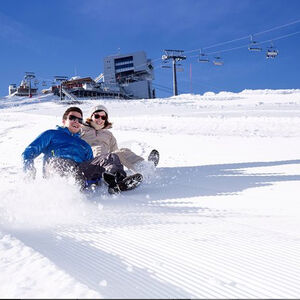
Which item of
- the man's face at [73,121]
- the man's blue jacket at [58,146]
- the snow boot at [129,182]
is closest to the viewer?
the snow boot at [129,182]

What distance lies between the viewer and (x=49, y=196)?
292cm

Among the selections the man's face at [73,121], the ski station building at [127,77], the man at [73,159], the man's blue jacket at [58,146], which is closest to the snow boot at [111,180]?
the man at [73,159]

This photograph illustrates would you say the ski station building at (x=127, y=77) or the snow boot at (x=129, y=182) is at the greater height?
the ski station building at (x=127, y=77)

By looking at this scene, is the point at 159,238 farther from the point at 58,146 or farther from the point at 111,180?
the point at 58,146

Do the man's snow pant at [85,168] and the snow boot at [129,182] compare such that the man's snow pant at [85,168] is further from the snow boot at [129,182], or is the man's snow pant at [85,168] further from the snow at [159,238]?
the snow at [159,238]

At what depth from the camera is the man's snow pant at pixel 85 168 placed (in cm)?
349

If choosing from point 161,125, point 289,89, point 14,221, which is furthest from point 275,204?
point 289,89

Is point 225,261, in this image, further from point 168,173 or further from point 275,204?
point 168,173

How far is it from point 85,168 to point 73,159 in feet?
1.00

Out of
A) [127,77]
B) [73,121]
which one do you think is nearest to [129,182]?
[73,121]

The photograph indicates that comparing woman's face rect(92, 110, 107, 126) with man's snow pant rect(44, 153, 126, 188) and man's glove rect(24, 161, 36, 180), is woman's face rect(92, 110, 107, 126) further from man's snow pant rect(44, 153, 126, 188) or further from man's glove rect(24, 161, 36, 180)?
man's glove rect(24, 161, 36, 180)

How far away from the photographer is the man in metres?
3.47

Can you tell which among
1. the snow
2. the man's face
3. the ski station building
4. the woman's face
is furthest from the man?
the ski station building

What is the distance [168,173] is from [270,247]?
3.36 meters
